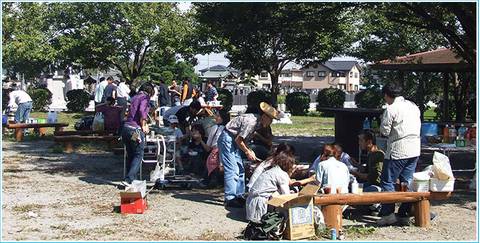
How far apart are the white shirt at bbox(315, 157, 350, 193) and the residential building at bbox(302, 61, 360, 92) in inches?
3252

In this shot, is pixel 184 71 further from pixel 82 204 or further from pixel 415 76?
pixel 82 204

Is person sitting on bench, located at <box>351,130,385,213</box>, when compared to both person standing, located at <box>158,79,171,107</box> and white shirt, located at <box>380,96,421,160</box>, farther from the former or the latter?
person standing, located at <box>158,79,171,107</box>

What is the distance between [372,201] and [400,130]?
90 centimetres

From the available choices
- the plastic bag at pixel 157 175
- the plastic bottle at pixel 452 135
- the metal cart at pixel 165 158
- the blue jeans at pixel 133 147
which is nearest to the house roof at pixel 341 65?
the plastic bottle at pixel 452 135

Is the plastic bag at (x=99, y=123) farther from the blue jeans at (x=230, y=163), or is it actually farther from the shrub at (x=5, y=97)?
the shrub at (x=5, y=97)

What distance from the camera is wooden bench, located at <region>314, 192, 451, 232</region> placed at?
6.25 m

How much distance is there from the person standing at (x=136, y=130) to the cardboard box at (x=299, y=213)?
324cm

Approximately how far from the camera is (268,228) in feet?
19.4

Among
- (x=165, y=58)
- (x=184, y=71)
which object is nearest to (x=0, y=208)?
(x=165, y=58)

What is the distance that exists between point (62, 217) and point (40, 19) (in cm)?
2671

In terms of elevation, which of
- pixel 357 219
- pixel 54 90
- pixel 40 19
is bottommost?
pixel 357 219

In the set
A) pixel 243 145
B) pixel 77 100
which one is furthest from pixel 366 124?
pixel 77 100

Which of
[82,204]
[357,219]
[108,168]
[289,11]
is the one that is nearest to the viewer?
[357,219]

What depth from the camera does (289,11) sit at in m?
12.0
